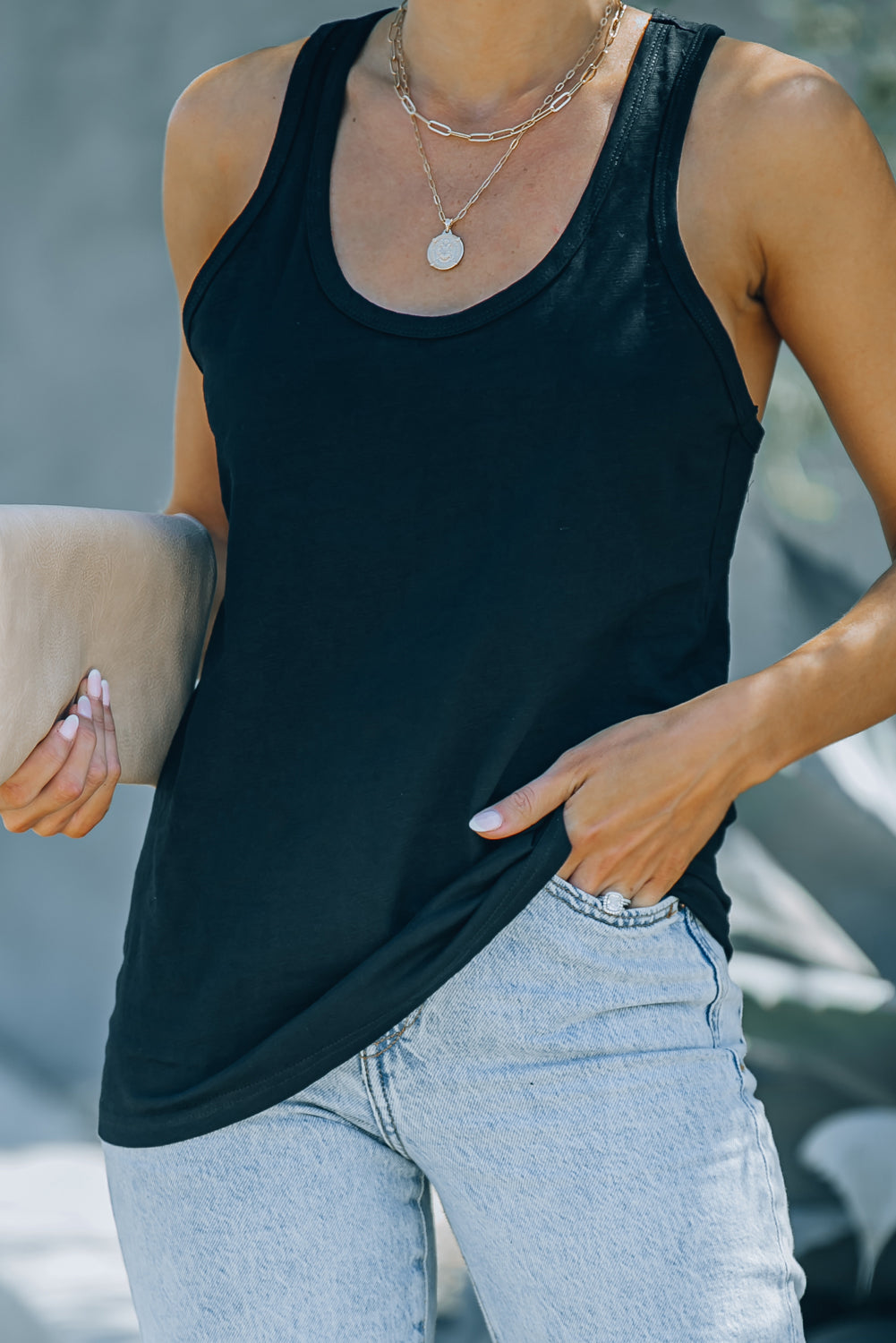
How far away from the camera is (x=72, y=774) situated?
1.33m

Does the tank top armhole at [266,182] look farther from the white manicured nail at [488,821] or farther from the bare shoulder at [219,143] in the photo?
the white manicured nail at [488,821]

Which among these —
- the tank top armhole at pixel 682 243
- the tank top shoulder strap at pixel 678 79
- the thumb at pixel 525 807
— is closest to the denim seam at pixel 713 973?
the thumb at pixel 525 807

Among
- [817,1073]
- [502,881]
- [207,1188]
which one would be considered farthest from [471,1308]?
[502,881]

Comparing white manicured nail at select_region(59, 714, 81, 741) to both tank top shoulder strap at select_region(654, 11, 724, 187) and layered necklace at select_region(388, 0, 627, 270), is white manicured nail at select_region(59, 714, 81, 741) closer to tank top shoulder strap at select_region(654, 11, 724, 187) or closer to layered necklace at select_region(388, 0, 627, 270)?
layered necklace at select_region(388, 0, 627, 270)

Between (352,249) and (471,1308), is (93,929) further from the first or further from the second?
(352,249)

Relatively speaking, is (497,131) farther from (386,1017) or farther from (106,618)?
(386,1017)

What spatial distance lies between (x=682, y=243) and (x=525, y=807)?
1.73 feet

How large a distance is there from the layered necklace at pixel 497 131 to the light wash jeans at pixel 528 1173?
620 mm

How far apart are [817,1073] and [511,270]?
176 centimetres

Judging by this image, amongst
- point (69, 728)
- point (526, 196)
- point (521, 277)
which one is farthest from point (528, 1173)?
point (526, 196)

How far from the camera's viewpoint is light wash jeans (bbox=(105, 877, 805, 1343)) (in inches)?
44.3

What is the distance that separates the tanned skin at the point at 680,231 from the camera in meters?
1.21

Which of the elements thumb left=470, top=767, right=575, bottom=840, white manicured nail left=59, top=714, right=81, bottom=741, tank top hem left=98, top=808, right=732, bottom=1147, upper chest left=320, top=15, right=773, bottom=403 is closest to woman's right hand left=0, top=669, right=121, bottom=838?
white manicured nail left=59, top=714, right=81, bottom=741

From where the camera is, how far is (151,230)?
3.81 metres
